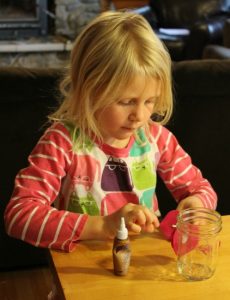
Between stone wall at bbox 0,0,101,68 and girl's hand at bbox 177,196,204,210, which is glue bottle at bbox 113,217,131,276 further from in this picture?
stone wall at bbox 0,0,101,68

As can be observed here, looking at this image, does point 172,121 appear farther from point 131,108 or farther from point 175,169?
point 131,108

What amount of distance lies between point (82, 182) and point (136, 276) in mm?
364

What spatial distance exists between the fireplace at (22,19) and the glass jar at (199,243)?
441 cm

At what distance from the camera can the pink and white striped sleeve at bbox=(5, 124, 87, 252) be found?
3.77 feet

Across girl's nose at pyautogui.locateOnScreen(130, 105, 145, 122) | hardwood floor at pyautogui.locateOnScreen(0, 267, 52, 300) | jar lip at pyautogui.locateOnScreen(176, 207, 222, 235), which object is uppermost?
girl's nose at pyautogui.locateOnScreen(130, 105, 145, 122)

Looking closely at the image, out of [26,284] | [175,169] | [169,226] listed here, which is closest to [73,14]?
[26,284]

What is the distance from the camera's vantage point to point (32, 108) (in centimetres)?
189

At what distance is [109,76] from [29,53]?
4.12 meters

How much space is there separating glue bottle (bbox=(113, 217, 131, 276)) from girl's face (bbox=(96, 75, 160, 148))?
0.93 feet

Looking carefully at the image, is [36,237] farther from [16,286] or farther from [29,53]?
[29,53]

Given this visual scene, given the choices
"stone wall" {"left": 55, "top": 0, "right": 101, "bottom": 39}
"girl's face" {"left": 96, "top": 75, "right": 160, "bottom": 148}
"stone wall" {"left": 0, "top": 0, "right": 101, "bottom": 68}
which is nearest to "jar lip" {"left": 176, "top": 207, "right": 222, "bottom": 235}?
"girl's face" {"left": 96, "top": 75, "right": 160, "bottom": 148}

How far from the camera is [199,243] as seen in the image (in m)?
1.12

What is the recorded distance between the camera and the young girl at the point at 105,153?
116 cm

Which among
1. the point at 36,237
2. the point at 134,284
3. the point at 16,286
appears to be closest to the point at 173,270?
the point at 134,284
